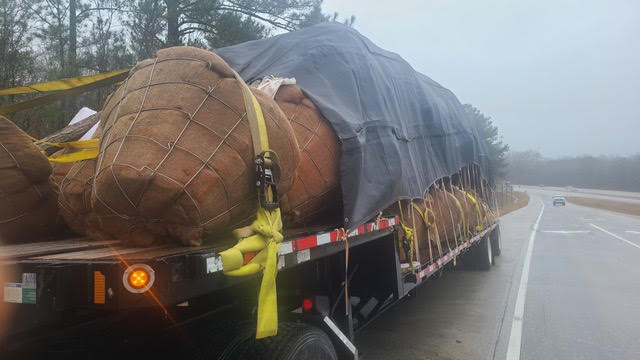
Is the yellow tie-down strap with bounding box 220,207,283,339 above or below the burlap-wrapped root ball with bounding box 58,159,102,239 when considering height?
below

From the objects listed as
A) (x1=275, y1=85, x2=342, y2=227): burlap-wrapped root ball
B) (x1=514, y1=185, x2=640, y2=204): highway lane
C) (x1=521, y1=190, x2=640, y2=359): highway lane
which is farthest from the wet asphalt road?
(x1=514, y1=185, x2=640, y2=204): highway lane

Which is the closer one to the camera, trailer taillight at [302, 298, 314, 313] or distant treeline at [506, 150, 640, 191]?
trailer taillight at [302, 298, 314, 313]

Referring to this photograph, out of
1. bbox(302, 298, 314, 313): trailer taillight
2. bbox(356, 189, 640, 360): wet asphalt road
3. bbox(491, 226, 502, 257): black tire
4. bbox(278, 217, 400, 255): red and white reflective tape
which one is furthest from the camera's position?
bbox(491, 226, 502, 257): black tire

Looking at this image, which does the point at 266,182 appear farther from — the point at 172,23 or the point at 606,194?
the point at 606,194

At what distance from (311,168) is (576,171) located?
163 m

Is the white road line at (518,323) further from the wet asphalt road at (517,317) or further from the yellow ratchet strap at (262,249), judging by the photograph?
the yellow ratchet strap at (262,249)

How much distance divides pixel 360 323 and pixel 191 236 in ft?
8.21

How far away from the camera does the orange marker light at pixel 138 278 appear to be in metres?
2.20

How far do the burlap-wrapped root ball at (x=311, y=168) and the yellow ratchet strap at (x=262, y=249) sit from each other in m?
0.90

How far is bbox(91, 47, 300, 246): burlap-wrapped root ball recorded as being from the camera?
2.61 meters

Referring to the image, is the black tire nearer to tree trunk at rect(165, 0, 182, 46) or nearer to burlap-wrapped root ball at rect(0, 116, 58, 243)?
tree trunk at rect(165, 0, 182, 46)

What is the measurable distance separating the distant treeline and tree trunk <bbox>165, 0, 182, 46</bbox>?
125054 mm

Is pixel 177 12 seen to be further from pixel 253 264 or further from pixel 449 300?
pixel 253 264

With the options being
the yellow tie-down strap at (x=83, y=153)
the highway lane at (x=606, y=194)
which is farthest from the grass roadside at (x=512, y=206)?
the yellow tie-down strap at (x=83, y=153)
